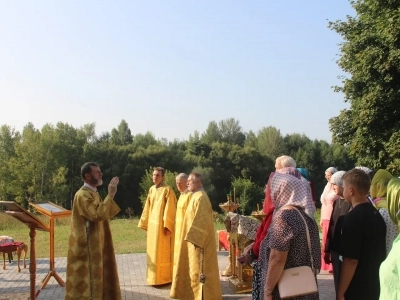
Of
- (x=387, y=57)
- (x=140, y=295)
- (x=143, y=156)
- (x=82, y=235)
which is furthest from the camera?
(x=143, y=156)

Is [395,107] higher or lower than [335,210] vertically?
higher

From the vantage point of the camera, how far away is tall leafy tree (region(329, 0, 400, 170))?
2008cm

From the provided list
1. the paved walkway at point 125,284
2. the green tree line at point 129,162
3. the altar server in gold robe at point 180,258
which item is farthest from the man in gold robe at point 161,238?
the green tree line at point 129,162

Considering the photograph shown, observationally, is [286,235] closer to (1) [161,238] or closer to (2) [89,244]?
(2) [89,244]

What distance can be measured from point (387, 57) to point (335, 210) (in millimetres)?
15194

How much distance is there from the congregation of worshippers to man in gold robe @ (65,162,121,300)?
0.01m

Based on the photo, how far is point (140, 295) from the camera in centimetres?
761

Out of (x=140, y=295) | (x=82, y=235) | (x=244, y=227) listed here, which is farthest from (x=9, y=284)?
(x=244, y=227)

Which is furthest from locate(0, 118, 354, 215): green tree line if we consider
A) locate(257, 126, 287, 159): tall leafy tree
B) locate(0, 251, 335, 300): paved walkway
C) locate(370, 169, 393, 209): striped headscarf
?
locate(370, 169, 393, 209): striped headscarf

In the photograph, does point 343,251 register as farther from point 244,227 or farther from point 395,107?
point 395,107

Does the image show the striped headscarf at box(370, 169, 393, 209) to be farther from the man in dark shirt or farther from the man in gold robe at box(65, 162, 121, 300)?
the man in gold robe at box(65, 162, 121, 300)

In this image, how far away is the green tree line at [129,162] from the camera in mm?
47031

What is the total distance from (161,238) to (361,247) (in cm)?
474

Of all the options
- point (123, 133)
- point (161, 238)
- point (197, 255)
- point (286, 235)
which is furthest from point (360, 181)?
point (123, 133)
